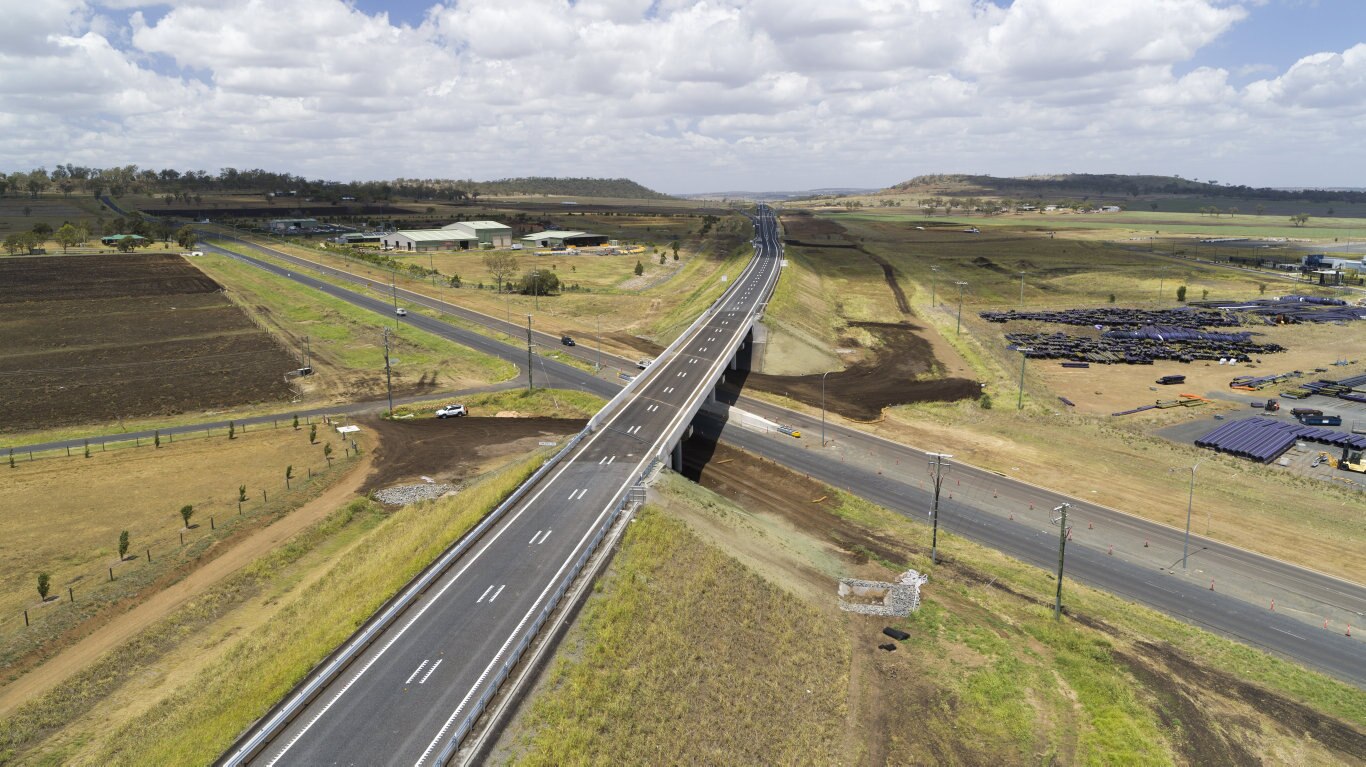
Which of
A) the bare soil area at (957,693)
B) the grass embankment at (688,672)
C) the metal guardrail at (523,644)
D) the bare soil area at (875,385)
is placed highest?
the bare soil area at (875,385)

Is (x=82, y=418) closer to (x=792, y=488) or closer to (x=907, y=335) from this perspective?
(x=792, y=488)

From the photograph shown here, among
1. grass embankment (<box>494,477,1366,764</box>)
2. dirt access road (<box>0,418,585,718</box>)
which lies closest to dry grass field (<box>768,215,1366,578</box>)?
grass embankment (<box>494,477,1366,764</box>)

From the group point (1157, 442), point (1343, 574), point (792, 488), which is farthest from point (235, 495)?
point (1157, 442)

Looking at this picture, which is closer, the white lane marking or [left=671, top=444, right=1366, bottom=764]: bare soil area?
the white lane marking

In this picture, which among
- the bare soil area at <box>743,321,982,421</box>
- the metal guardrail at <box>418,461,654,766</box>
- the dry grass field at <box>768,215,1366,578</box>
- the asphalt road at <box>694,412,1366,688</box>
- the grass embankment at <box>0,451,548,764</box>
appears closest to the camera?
the metal guardrail at <box>418,461,654,766</box>

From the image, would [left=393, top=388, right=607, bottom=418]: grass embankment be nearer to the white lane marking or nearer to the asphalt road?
the asphalt road

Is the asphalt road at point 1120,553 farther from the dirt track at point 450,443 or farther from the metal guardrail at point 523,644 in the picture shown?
the metal guardrail at point 523,644

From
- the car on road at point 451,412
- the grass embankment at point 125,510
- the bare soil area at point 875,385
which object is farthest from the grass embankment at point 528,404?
the bare soil area at point 875,385
